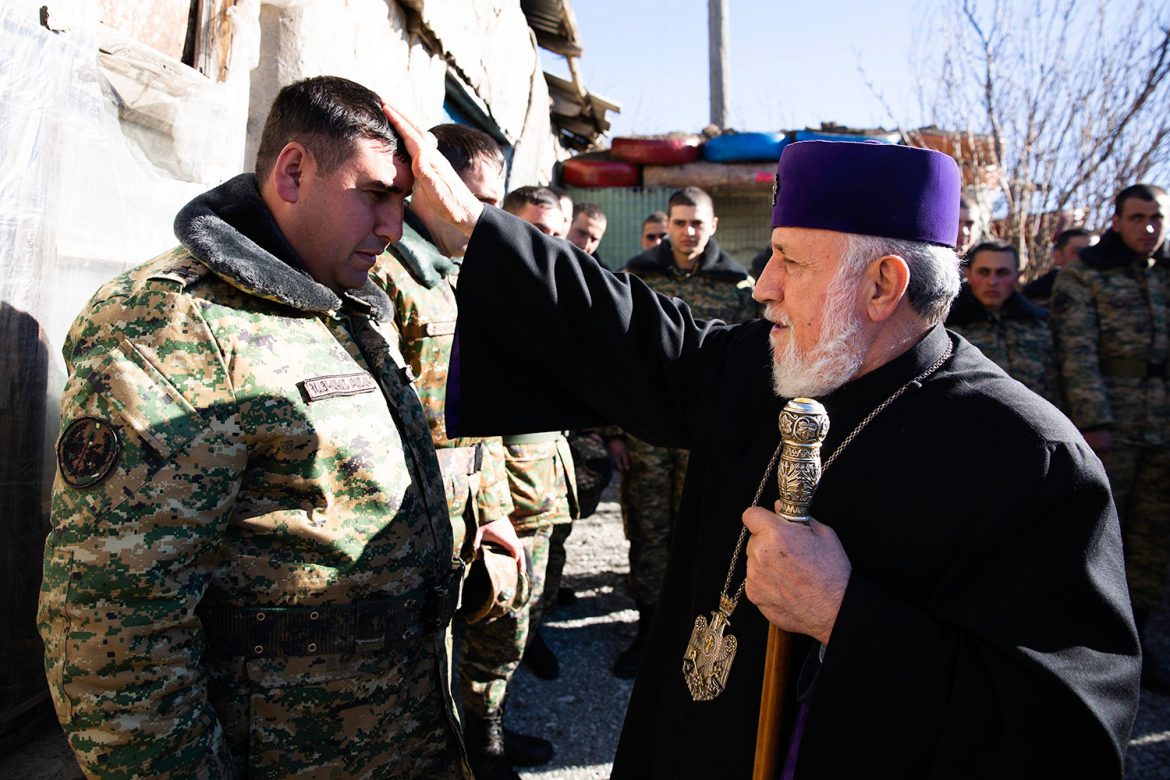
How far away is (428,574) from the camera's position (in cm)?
181

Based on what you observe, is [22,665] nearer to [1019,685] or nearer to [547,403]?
[547,403]

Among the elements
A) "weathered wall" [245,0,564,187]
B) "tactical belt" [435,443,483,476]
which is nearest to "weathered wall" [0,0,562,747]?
"weathered wall" [245,0,564,187]

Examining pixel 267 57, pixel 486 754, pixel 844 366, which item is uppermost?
pixel 267 57

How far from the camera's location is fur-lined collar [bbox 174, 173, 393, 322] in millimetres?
1528

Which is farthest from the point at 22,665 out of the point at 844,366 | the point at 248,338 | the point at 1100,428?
the point at 1100,428

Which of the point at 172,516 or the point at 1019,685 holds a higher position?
the point at 172,516

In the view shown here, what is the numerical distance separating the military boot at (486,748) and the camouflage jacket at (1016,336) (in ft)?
11.1

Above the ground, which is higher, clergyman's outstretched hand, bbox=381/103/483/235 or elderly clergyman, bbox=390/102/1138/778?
clergyman's outstretched hand, bbox=381/103/483/235

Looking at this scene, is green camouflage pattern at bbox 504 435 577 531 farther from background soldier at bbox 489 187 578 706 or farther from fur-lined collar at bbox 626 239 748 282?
fur-lined collar at bbox 626 239 748 282

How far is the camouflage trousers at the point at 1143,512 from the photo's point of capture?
180 inches

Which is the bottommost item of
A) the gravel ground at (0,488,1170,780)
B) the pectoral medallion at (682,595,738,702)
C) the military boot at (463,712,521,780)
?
the gravel ground at (0,488,1170,780)

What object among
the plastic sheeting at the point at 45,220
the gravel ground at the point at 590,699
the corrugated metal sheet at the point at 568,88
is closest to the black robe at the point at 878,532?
the plastic sheeting at the point at 45,220

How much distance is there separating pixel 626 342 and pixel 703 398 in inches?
9.1

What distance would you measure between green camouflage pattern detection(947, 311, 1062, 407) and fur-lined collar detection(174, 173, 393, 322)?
13.3 ft
